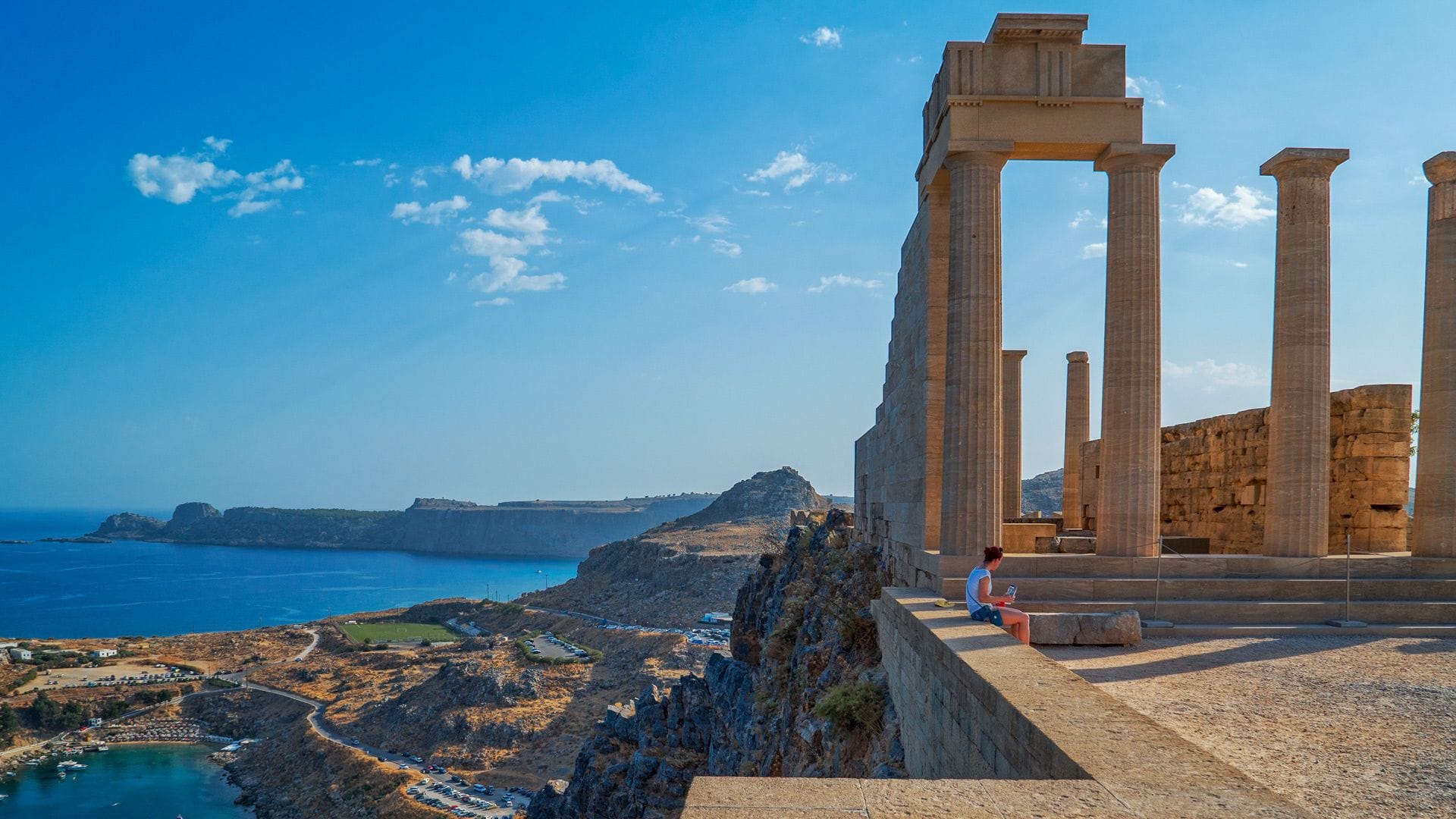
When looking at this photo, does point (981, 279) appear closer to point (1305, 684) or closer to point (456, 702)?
point (1305, 684)

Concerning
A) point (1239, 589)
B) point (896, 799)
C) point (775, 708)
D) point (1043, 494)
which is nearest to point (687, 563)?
point (1043, 494)

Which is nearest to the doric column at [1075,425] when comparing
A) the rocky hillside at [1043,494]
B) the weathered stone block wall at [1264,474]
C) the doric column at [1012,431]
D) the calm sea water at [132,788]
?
the doric column at [1012,431]

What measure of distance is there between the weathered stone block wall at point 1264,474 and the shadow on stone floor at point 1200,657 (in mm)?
4529

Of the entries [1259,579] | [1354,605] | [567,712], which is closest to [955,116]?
[1259,579]

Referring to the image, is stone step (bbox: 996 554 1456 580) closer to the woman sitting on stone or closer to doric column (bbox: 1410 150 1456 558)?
doric column (bbox: 1410 150 1456 558)

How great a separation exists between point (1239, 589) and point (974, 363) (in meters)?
4.42

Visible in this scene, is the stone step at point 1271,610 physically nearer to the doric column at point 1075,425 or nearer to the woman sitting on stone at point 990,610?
the woman sitting on stone at point 990,610

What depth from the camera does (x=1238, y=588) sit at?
11.5m

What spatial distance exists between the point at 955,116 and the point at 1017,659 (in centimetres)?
815

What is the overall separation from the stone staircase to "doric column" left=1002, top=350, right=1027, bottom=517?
9128mm

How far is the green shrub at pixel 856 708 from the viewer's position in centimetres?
1173

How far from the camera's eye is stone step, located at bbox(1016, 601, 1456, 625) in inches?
429

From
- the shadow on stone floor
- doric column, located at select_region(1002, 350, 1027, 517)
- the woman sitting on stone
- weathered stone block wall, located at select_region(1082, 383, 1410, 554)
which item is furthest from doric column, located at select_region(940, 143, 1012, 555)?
doric column, located at select_region(1002, 350, 1027, 517)

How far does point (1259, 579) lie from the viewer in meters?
11.7
